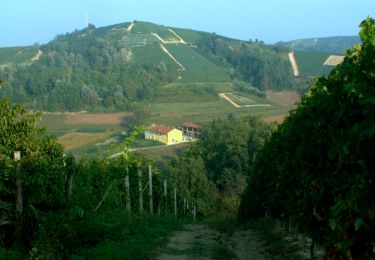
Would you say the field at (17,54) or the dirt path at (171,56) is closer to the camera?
the dirt path at (171,56)

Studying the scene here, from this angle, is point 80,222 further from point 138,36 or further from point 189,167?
point 138,36

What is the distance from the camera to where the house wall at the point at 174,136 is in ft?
216

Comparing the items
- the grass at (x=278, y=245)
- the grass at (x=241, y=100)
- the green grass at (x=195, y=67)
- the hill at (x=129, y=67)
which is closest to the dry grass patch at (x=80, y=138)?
the hill at (x=129, y=67)

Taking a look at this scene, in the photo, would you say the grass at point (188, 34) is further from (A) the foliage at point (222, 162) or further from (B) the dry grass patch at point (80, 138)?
(A) the foliage at point (222, 162)

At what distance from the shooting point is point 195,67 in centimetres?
11362

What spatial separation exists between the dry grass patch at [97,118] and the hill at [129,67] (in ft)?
16.9

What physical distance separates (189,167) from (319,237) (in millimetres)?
38929

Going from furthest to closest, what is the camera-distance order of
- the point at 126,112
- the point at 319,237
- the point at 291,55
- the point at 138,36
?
the point at 138,36 < the point at 291,55 < the point at 126,112 < the point at 319,237

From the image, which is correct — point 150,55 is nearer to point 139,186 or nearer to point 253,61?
point 253,61

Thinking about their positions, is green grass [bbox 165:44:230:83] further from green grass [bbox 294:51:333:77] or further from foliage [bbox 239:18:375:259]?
foliage [bbox 239:18:375:259]

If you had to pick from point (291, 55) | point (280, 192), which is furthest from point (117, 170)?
point (291, 55)

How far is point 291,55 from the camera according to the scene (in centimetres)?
12619

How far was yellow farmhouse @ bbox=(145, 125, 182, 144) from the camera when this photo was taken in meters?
64.2

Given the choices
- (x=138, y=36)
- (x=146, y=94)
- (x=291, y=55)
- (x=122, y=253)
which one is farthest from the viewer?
(x=138, y=36)
